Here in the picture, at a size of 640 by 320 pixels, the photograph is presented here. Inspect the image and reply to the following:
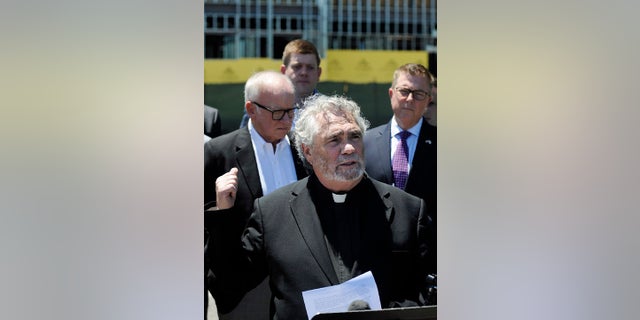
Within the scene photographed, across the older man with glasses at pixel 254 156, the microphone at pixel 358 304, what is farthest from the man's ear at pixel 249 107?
the microphone at pixel 358 304

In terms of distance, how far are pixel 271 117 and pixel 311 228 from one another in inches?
14.3

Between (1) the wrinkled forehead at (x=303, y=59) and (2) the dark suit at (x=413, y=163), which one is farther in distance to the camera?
(1) the wrinkled forehead at (x=303, y=59)

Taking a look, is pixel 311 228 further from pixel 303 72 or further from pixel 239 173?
pixel 303 72

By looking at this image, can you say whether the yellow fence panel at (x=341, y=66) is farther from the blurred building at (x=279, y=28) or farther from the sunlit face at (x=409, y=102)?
the sunlit face at (x=409, y=102)

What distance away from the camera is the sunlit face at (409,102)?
8.09ft

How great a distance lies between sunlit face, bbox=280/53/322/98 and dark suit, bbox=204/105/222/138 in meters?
0.40

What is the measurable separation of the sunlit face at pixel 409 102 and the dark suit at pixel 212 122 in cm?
67

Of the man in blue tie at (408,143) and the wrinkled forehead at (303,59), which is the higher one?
the wrinkled forehead at (303,59)

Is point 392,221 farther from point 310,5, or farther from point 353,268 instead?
point 310,5

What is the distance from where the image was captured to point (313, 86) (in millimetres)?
2463

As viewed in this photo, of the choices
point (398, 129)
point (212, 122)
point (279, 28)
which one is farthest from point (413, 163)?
point (279, 28)

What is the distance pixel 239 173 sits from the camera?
226cm
